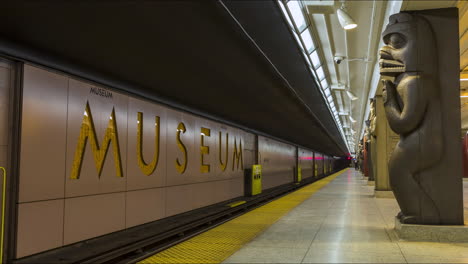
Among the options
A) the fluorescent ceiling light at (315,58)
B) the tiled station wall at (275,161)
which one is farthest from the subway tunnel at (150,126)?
the tiled station wall at (275,161)

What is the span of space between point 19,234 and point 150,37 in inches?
133

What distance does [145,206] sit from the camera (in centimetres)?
894

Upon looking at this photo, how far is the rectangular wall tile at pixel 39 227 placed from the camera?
5453mm

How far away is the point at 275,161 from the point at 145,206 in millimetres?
15590

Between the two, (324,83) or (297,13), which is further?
(324,83)

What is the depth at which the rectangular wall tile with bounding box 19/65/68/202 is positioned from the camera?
564 cm

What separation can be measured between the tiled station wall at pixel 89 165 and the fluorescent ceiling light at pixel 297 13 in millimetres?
4165

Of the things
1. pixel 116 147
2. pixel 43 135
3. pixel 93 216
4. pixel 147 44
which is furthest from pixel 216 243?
pixel 147 44

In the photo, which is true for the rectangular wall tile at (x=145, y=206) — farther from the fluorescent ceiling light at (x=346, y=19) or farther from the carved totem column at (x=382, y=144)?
the carved totem column at (x=382, y=144)

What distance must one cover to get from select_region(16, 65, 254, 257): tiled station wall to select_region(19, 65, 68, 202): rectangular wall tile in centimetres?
1

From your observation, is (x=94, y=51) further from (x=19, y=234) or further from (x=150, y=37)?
(x=19, y=234)

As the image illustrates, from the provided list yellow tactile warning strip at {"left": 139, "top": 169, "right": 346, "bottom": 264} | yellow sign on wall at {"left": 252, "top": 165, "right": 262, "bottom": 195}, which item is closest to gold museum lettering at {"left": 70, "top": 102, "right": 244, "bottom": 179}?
yellow tactile warning strip at {"left": 139, "top": 169, "right": 346, "bottom": 264}

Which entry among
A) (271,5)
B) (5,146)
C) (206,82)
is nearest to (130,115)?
(206,82)

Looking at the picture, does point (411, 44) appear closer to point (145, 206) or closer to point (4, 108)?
point (145, 206)
